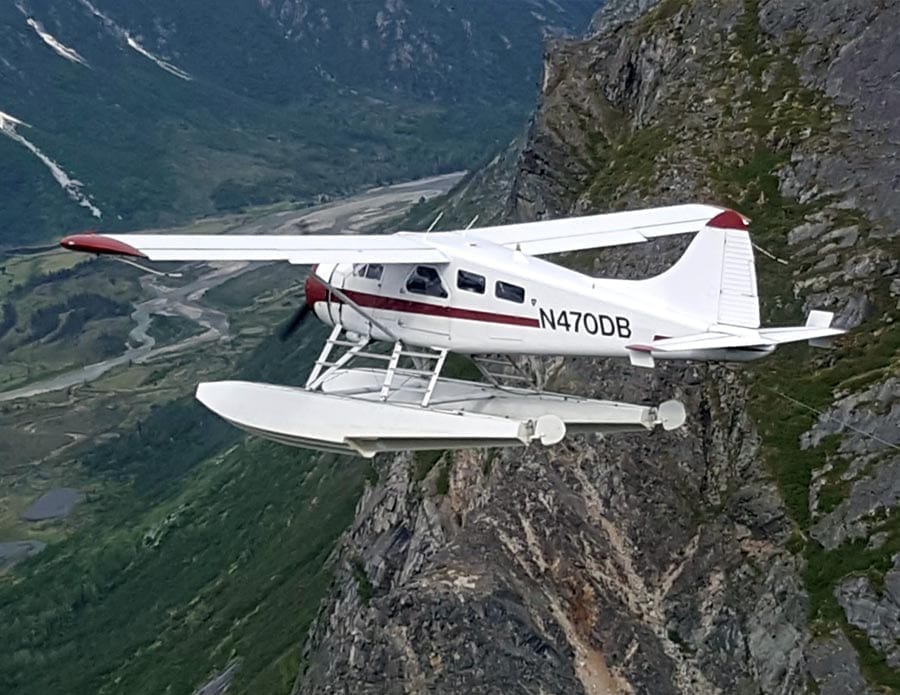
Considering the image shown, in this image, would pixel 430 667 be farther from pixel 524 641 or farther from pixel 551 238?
pixel 551 238

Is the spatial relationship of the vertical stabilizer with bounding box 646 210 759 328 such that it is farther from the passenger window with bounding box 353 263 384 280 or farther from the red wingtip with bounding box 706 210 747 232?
the passenger window with bounding box 353 263 384 280

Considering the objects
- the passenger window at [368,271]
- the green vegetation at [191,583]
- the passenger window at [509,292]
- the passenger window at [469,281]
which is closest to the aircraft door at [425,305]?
the passenger window at [469,281]

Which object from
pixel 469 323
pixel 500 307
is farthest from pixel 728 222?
pixel 469 323

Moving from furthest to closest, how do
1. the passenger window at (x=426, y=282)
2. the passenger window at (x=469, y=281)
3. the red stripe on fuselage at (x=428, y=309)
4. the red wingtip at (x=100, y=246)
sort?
the passenger window at (x=426, y=282) → the passenger window at (x=469, y=281) → the red stripe on fuselage at (x=428, y=309) → the red wingtip at (x=100, y=246)

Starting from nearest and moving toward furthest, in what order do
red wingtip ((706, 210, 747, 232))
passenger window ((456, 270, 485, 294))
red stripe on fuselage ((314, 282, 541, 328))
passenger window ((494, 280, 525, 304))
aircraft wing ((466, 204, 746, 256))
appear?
red wingtip ((706, 210, 747, 232)) → passenger window ((494, 280, 525, 304)) → red stripe on fuselage ((314, 282, 541, 328)) → passenger window ((456, 270, 485, 294)) → aircraft wing ((466, 204, 746, 256))

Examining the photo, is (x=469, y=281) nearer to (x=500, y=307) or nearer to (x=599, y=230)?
(x=500, y=307)

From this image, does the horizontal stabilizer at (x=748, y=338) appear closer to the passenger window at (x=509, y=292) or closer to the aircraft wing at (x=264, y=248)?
the passenger window at (x=509, y=292)

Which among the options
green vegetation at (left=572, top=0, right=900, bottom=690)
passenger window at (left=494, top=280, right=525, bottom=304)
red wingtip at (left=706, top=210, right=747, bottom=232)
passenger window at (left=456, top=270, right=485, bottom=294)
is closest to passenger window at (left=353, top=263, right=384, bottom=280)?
passenger window at (left=456, top=270, right=485, bottom=294)
